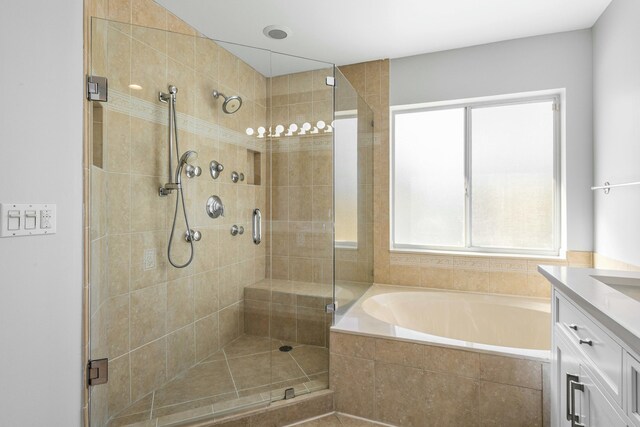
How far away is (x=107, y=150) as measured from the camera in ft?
5.56

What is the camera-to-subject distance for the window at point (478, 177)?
2.66 meters

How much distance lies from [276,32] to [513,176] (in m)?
2.19

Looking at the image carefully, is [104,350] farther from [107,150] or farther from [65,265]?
[107,150]

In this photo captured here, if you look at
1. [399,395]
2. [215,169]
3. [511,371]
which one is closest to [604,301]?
[511,371]

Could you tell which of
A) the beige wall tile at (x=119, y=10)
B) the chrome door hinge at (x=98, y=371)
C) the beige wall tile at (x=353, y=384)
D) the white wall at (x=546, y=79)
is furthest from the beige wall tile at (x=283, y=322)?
the white wall at (x=546, y=79)

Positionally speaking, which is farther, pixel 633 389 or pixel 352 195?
pixel 352 195

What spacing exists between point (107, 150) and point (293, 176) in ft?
3.33

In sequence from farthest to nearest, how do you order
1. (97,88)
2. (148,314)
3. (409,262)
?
(409,262) → (148,314) → (97,88)

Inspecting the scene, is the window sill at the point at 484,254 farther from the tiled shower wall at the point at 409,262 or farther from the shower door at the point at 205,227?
the shower door at the point at 205,227

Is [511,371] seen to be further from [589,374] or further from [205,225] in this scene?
[205,225]

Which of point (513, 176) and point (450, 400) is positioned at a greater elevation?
point (513, 176)

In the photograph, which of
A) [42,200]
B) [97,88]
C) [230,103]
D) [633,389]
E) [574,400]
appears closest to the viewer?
[633,389]

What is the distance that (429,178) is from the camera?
2.98 metres

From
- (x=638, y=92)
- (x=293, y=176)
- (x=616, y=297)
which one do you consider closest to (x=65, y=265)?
(x=293, y=176)
